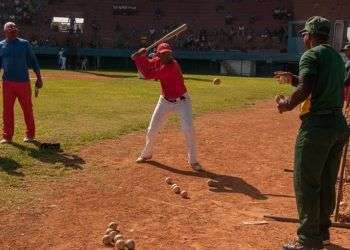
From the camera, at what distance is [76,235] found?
20.6ft

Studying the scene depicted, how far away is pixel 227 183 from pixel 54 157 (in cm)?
333

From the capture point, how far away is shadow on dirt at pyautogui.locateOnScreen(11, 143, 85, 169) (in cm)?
982

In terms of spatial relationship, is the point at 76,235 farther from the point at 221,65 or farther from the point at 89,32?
the point at 89,32

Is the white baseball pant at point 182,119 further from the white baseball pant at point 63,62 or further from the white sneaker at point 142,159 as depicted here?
the white baseball pant at point 63,62

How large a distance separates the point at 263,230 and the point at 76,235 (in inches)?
87.2

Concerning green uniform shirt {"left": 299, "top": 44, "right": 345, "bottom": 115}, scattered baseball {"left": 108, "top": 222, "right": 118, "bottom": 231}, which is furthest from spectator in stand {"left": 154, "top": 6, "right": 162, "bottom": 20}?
green uniform shirt {"left": 299, "top": 44, "right": 345, "bottom": 115}

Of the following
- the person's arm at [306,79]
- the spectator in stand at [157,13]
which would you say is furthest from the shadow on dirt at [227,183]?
the spectator in stand at [157,13]

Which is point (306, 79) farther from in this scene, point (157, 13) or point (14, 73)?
point (157, 13)

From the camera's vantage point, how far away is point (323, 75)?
544 centimetres

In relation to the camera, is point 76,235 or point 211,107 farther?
point 211,107

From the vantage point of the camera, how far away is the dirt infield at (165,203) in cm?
628

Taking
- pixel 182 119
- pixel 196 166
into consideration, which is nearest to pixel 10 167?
pixel 182 119

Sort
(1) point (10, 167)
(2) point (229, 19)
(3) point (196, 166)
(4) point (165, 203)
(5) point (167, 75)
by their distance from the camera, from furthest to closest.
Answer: (2) point (229, 19) < (3) point (196, 166) < (5) point (167, 75) < (1) point (10, 167) < (4) point (165, 203)

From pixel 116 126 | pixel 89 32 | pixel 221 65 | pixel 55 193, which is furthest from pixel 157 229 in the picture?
pixel 89 32
